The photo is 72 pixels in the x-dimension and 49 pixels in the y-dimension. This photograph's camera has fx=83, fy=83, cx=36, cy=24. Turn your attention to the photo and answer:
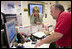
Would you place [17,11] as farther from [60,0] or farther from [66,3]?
[66,3]

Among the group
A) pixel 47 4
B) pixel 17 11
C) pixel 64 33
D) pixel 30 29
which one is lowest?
pixel 30 29

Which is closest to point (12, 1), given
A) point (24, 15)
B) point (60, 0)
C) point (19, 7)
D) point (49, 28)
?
point (19, 7)

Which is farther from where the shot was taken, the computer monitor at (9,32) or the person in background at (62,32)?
the person in background at (62,32)

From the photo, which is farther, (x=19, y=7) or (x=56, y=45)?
(x=19, y=7)

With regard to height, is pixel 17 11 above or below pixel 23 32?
above

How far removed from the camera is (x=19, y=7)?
246 centimetres

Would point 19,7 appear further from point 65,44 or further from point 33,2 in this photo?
point 65,44

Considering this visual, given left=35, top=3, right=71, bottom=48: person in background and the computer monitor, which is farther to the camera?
left=35, top=3, right=71, bottom=48: person in background

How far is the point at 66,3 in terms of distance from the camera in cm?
375

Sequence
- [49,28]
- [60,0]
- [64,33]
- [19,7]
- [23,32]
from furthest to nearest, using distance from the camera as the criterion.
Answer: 1. [60,0]
2. [19,7]
3. [49,28]
4. [23,32]
5. [64,33]

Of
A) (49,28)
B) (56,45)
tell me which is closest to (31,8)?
(49,28)

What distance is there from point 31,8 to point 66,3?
1897mm

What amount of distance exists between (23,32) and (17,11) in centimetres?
80

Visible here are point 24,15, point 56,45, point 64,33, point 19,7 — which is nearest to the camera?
point 64,33
